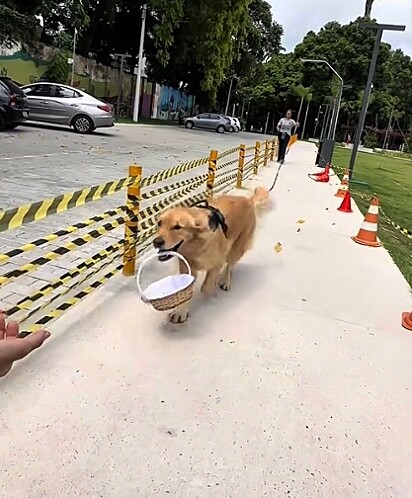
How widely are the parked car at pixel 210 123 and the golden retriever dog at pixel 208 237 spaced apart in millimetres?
33878

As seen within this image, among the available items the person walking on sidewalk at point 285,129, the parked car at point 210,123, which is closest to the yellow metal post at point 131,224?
the person walking on sidewalk at point 285,129

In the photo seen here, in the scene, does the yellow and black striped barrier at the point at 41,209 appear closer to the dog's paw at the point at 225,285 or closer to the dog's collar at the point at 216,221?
the dog's collar at the point at 216,221

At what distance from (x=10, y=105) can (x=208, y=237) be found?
12.5 m

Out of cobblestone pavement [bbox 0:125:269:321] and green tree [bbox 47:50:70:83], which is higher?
green tree [bbox 47:50:70:83]

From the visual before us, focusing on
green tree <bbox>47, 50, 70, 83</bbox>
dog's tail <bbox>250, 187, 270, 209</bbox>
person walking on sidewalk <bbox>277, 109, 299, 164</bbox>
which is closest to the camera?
dog's tail <bbox>250, 187, 270, 209</bbox>

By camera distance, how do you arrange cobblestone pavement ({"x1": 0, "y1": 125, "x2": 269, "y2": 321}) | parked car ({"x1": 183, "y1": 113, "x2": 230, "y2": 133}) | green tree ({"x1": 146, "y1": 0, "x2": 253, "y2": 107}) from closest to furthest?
cobblestone pavement ({"x1": 0, "y1": 125, "x2": 269, "y2": 321})
green tree ({"x1": 146, "y1": 0, "x2": 253, "y2": 107})
parked car ({"x1": 183, "y1": 113, "x2": 230, "y2": 133})

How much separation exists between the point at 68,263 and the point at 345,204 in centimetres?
644

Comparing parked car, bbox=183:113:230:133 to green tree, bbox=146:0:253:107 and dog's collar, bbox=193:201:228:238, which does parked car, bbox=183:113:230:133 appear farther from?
dog's collar, bbox=193:201:228:238

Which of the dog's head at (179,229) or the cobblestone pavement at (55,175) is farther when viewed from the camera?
the cobblestone pavement at (55,175)

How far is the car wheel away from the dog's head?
15.8 m

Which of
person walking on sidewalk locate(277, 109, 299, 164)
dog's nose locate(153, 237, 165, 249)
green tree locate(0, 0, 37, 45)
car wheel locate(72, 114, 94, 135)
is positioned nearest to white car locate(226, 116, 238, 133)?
green tree locate(0, 0, 37, 45)

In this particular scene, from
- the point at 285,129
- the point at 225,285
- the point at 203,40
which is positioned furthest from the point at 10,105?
the point at 203,40

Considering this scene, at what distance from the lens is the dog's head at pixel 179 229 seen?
11.3ft

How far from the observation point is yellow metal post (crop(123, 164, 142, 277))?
438cm
